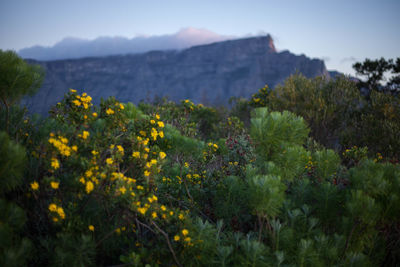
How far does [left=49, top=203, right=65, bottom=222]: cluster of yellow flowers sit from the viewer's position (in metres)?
1.38

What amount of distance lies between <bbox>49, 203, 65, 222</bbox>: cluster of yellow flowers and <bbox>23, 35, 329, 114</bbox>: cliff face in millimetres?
67806

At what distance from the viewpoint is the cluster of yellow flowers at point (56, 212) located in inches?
54.3

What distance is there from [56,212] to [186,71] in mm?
83661

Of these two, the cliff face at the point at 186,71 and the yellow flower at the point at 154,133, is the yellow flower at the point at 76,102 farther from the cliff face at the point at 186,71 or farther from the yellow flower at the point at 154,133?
the cliff face at the point at 186,71

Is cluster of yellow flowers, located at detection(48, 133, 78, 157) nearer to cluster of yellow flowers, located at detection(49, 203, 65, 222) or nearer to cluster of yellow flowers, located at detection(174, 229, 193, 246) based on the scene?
cluster of yellow flowers, located at detection(49, 203, 65, 222)

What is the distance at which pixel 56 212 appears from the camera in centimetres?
143

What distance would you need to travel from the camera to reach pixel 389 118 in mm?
6391

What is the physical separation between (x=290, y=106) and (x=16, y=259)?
787 centimetres

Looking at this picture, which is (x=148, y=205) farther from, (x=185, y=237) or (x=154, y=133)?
(x=154, y=133)

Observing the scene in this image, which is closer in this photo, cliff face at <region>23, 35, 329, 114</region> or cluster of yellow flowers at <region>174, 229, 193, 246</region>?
cluster of yellow flowers at <region>174, 229, 193, 246</region>

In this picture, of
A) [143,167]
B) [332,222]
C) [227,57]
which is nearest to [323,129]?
[332,222]

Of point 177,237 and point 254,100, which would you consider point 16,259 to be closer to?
point 177,237

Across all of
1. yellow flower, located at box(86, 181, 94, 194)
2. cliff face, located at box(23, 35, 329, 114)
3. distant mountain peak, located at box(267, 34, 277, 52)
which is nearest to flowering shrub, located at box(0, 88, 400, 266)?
yellow flower, located at box(86, 181, 94, 194)

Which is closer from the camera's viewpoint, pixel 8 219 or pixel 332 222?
pixel 8 219
